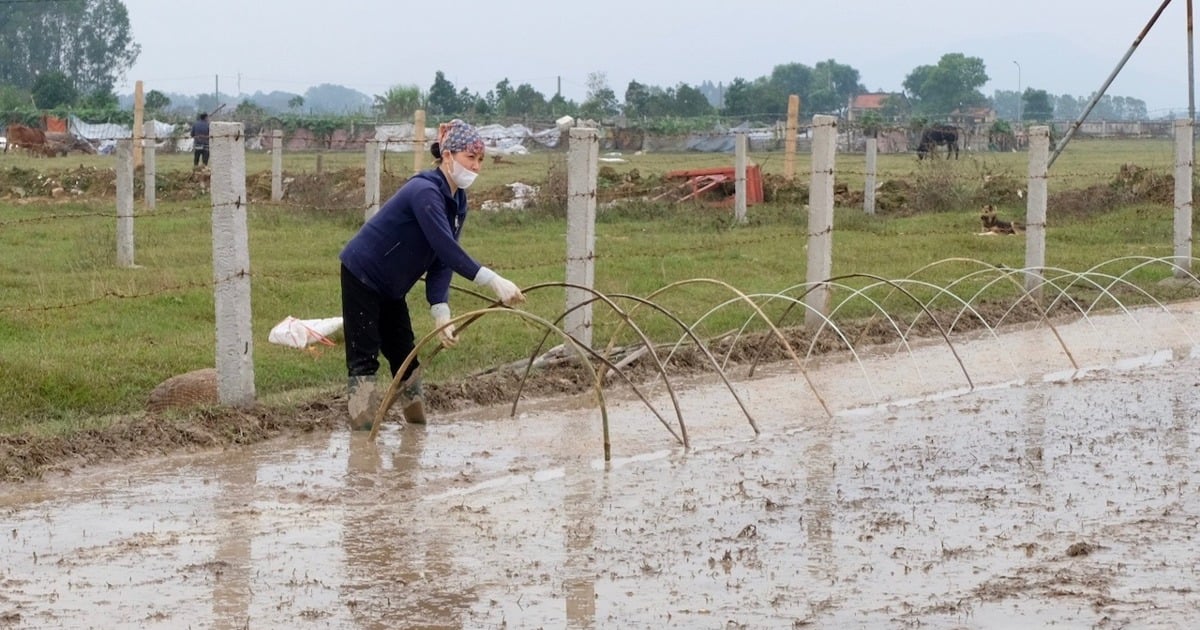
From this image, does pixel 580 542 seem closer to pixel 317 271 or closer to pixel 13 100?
pixel 317 271

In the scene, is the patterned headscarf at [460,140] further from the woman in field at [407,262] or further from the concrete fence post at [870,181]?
the concrete fence post at [870,181]

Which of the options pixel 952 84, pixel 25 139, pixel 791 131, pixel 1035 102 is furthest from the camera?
pixel 952 84

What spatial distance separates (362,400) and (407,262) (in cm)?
81

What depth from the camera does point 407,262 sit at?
28.9ft

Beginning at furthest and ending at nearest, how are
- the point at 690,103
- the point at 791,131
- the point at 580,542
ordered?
1. the point at 690,103
2. the point at 791,131
3. the point at 580,542

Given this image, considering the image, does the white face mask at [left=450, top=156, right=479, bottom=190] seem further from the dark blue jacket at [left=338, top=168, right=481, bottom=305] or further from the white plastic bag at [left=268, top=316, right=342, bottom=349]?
the white plastic bag at [left=268, top=316, right=342, bottom=349]

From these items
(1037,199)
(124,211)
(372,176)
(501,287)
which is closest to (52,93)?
(124,211)

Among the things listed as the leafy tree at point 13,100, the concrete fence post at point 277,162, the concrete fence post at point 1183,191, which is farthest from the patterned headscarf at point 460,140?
the leafy tree at point 13,100

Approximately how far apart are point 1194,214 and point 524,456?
47.5ft

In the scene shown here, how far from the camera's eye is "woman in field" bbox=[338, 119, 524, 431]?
8484mm

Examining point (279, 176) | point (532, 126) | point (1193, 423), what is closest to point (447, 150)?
point (1193, 423)

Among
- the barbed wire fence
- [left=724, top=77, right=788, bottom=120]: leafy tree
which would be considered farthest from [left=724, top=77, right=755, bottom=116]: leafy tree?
the barbed wire fence

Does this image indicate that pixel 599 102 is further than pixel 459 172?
Yes

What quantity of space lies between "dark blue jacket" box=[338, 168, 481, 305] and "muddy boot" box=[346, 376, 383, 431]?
19.7 inches
